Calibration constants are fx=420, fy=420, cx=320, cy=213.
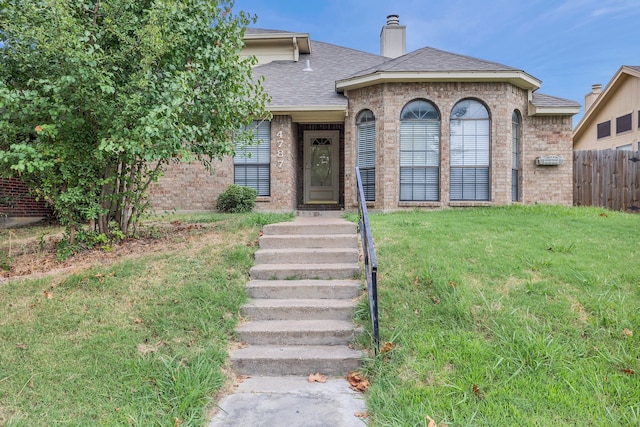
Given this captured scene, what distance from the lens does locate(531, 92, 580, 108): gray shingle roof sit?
1028 cm

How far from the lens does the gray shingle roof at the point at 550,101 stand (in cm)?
1028

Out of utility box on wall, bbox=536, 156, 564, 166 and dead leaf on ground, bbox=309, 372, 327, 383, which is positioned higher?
utility box on wall, bbox=536, 156, 564, 166

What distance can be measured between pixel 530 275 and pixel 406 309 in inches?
60.6

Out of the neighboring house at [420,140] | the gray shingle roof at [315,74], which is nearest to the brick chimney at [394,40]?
the gray shingle roof at [315,74]

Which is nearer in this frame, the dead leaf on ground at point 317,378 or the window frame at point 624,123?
the dead leaf on ground at point 317,378

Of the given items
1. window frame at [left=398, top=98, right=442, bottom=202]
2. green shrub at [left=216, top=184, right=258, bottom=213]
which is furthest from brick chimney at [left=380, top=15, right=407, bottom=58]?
green shrub at [left=216, top=184, right=258, bottom=213]

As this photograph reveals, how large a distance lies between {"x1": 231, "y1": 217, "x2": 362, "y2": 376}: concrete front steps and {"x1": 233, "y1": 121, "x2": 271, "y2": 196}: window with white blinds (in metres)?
4.66

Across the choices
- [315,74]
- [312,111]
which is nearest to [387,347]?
[312,111]

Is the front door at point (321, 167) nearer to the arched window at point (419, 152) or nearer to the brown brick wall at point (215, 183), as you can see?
the brown brick wall at point (215, 183)

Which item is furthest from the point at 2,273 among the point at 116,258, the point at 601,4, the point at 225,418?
the point at 601,4

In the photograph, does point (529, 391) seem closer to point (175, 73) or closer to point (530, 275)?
point (530, 275)

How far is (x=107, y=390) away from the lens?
305 centimetres

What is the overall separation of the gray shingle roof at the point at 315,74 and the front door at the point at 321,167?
1406 millimetres

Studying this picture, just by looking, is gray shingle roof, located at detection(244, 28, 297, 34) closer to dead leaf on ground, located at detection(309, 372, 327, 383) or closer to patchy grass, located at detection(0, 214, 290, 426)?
patchy grass, located at detection(0, 214, 290, 426)
